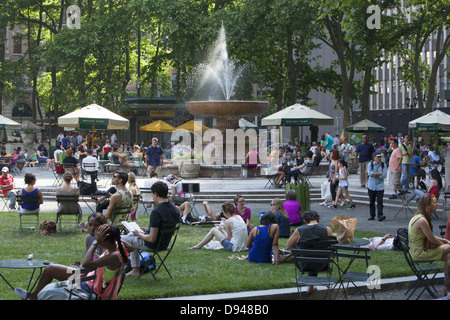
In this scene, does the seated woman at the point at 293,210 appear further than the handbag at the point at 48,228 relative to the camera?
Yes

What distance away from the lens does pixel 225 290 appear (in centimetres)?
870

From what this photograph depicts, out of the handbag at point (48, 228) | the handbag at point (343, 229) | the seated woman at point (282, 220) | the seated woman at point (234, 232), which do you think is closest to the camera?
the handbag at point (343, 229)

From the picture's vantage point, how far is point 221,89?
40219 millimetres

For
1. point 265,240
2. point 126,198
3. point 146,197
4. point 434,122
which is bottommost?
point 265,240

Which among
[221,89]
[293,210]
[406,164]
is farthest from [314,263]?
[221,89]

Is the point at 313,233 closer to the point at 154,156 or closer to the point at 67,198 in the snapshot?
the point at 67,198

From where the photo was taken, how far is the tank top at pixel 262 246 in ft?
35.5

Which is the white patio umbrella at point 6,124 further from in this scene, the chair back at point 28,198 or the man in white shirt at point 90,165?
the chair back at point 28,198

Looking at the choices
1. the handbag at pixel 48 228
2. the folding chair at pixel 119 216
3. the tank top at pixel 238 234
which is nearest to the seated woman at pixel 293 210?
the tank top at pixel 238 234

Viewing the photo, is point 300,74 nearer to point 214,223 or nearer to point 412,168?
point 412,168

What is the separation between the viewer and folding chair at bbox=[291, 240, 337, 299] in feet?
25.8

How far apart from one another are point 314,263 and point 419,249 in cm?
149

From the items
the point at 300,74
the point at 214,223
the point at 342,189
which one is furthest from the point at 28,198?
the point at 300,74

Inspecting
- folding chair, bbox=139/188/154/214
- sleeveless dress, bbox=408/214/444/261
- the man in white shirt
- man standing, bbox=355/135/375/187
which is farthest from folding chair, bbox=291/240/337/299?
the man in white shirt
